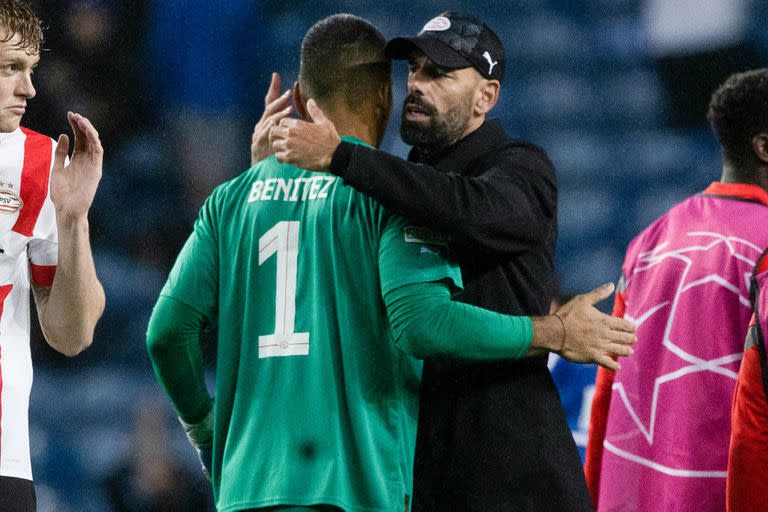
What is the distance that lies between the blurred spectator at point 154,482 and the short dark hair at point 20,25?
9.80 ft

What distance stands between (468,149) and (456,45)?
0.23 metres

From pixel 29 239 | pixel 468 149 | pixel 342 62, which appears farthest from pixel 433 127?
pixel 29 239

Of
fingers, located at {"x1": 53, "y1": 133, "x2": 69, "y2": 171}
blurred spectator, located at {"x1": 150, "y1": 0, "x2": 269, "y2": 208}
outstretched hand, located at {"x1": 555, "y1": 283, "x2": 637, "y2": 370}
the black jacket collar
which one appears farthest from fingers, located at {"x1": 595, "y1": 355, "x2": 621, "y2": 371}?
blurred spectator, located at {"x1": 150, "y1": 0, "x2": 269, "y2": 208}

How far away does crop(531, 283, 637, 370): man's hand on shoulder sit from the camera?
1.92m

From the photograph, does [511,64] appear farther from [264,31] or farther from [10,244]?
[10,244]

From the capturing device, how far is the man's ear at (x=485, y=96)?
224 cm

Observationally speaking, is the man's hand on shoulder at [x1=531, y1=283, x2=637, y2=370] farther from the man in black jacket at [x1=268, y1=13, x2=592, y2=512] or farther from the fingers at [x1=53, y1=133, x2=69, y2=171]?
the fingers at [x1=53, y1=133, x2=69, y2=171]

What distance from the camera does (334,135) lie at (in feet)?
6.25

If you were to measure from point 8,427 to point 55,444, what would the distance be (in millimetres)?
3237

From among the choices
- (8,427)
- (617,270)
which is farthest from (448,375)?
(617,270)

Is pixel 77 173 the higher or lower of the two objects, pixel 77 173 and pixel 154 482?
the higher

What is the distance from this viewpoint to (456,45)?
221 cm

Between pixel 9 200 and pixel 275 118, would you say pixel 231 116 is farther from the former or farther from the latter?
pixel 9 200

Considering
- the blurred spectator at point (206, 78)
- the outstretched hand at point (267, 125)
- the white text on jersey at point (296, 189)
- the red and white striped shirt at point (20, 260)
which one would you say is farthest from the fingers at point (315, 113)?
the blurred spectator at point (206, 78)
